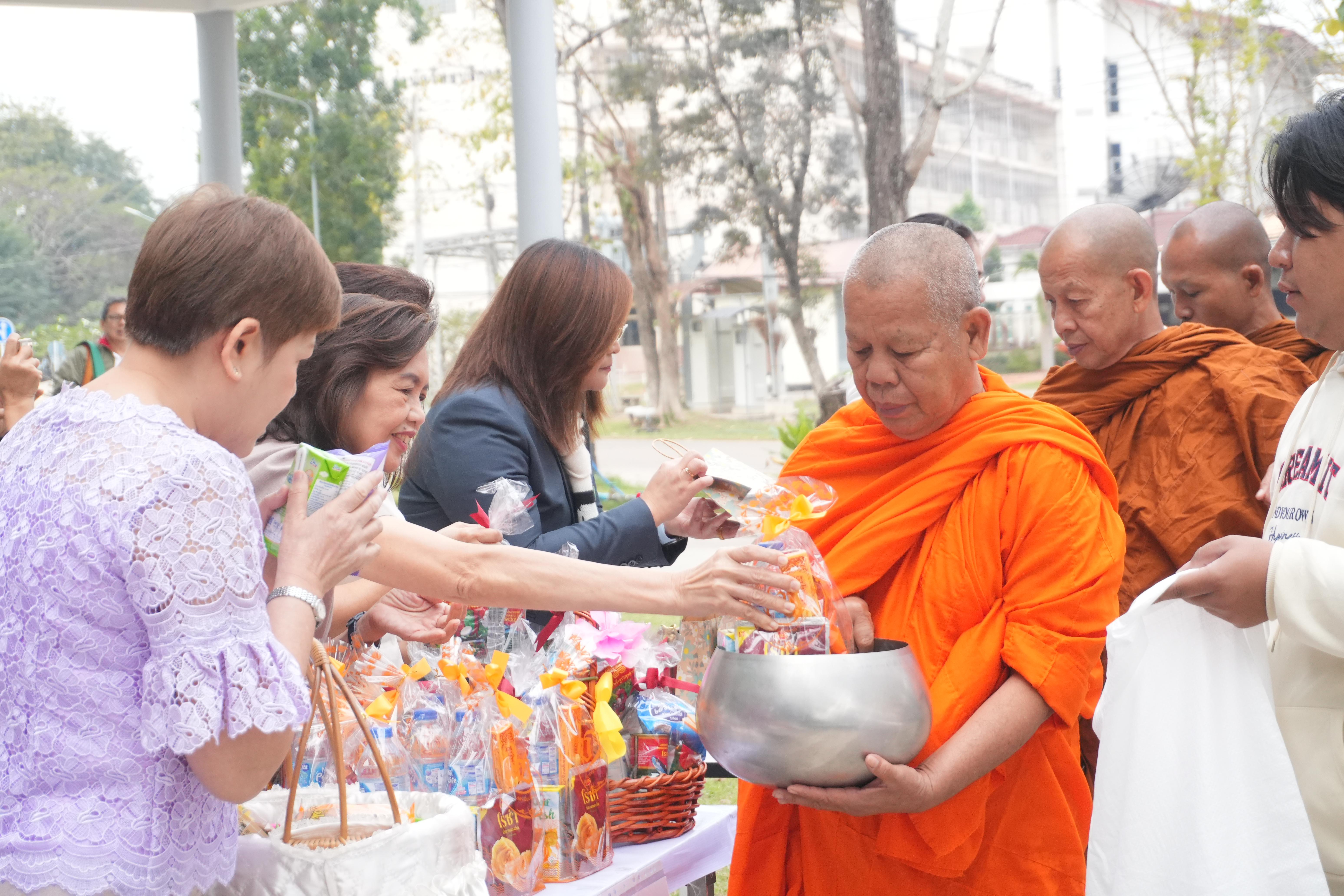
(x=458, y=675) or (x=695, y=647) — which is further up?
(x=458, y=675)

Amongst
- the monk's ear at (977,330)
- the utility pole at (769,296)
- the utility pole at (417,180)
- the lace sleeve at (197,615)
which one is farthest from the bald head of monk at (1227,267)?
the utility pole at (417,180)

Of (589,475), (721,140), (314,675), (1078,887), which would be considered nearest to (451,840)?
(314,675)

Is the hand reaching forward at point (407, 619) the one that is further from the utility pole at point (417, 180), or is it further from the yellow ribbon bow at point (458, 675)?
the utility pole at point (417, 180)

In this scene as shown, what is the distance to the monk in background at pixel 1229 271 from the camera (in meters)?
3.42

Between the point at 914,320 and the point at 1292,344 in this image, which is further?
the point at 1292,344

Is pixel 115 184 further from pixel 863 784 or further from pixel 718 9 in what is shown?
pixel 863 784

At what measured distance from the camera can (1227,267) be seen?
3.45 metres

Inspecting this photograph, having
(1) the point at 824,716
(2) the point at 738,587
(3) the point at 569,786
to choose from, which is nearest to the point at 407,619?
(3) the point at 569,786

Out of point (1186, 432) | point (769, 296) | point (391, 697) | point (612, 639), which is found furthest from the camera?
point (769, 296)

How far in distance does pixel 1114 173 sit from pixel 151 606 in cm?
1133

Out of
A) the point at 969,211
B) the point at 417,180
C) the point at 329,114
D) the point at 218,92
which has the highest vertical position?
the point at 329,114

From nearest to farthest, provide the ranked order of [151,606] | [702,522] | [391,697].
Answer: [151,606] < [391,697] < [702,522]

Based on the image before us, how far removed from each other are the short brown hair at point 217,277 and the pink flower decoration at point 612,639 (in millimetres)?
955

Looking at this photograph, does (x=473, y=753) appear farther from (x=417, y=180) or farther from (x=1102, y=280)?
(x=417, y=180)
